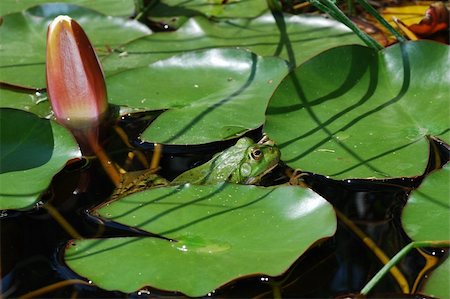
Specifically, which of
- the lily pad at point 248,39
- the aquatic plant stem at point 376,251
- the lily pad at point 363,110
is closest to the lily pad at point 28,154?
the lily pad at point 248,39

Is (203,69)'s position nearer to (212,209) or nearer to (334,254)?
(212,209)

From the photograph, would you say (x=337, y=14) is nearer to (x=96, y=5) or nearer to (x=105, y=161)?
(x=105, y=161)

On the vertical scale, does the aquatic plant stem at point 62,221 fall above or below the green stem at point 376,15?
below

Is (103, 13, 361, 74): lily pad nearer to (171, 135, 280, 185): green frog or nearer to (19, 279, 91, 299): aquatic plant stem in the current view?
(171, 135, 280, 185): green frog

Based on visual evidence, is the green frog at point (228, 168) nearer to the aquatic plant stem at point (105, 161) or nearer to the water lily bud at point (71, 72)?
the aquatic plant stem at point (105, 161)

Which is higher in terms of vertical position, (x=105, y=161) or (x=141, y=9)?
(x=141, y=9)

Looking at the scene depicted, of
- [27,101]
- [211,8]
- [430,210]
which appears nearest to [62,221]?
[27,101]
